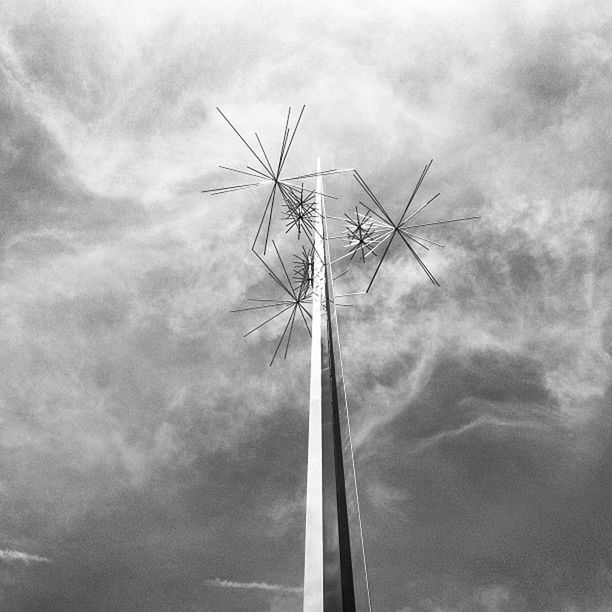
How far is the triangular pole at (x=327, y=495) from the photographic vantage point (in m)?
1.72

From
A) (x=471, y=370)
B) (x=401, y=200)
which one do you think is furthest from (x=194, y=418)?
(x=401, y=200)

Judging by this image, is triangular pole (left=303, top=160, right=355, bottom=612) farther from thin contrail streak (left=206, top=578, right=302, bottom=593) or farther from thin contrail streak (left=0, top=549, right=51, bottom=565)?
thin contrail streak (left=0, top=549, right=51, bottom=565)

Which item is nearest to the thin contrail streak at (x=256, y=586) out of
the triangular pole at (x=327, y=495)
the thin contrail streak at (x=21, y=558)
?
the thin contrail streak at (x=21, y=558)

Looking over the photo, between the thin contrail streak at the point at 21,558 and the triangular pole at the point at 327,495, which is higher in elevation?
the thin contrail streak at the point at 21,558

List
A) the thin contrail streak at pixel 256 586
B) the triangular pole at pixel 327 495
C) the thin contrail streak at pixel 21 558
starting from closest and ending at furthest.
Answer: the triangular pole at pixel 327 495
the thin contrail streak at pixel 256 586
the thin contrail streak at pixel 21 558

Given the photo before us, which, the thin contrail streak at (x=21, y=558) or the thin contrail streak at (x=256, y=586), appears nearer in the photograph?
the thin contrail streak at (x=256, y=586)

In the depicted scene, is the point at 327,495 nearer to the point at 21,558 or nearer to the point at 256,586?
the point at 256,586

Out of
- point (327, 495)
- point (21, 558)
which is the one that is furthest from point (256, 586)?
point (327, 495)

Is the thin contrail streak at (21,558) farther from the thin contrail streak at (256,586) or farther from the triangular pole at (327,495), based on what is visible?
the triangular pole at (327,495)

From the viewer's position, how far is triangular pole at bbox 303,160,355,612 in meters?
1.72

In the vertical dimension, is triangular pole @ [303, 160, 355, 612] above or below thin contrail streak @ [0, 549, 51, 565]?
below

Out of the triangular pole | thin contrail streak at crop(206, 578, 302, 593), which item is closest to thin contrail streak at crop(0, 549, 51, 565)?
thin contrail streak at crop(206, 578, 302, 593)

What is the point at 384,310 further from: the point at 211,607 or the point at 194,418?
the point at 211,607

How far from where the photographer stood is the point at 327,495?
2.02 metres
